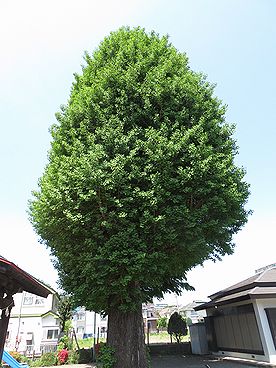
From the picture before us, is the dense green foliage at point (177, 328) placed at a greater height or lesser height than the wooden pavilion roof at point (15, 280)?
lesser

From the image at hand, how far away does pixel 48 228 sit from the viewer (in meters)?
9.51

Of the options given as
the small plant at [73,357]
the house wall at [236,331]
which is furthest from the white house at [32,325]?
the house wall at [236,331]

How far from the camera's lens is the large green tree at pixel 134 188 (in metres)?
8.24

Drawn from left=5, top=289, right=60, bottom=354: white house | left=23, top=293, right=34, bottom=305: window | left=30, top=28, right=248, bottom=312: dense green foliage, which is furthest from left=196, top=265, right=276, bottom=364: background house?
left=23, top=293, right=34, bottom=305: window

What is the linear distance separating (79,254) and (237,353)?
1039 centimetres

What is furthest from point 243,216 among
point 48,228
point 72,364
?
point 72,364

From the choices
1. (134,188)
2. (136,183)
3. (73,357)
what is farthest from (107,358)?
(73,357)

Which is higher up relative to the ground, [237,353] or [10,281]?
[10,281]

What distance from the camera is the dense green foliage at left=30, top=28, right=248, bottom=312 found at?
8.23m

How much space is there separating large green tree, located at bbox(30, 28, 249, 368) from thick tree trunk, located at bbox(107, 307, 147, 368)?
0.03m

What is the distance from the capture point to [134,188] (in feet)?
27.9

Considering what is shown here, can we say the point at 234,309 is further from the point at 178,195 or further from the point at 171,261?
the point at 178,195

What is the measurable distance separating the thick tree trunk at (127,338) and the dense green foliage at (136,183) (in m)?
0.58

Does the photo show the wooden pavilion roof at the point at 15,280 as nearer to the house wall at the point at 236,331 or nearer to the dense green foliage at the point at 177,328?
the house wall at the point at 236,331
